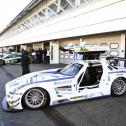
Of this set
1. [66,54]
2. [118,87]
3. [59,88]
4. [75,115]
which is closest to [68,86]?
[59,88]

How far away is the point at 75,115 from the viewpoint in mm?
5602

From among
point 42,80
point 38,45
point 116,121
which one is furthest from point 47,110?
point 38,45

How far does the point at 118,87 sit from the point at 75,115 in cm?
239

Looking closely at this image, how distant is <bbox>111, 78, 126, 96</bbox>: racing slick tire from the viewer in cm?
732

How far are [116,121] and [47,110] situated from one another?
1.87 meters

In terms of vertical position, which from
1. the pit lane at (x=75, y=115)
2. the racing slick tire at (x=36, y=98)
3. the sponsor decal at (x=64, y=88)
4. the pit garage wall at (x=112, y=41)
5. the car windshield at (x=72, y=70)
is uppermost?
the pit garage wall at (x=112, y=41)

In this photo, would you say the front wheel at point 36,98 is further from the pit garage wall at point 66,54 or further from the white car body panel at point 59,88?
the pit garage wall at point 66,54

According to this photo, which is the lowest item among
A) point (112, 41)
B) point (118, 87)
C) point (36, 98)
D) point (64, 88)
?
point (36, 98)

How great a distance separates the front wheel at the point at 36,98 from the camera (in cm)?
615

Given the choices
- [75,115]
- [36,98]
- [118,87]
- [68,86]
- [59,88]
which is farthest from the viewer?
[118,87]

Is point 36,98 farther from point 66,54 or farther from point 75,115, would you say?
point 66,54

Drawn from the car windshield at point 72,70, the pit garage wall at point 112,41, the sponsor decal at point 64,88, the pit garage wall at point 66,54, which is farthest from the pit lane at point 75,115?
the pit garage wall at point 66,54

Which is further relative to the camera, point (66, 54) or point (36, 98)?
point (66, 54)

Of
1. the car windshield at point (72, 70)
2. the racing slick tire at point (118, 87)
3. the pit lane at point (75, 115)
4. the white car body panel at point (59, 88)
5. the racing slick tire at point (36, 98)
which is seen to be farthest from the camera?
the racing slick tire at point (118, 87)
